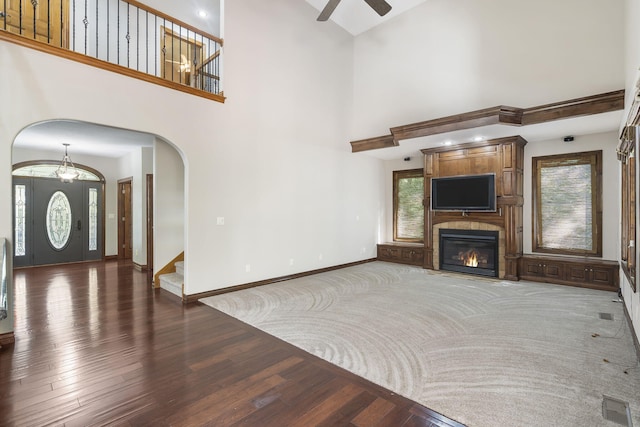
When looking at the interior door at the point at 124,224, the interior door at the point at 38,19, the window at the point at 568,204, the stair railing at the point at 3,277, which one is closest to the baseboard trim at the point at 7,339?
the stair railing at the point at 3,277

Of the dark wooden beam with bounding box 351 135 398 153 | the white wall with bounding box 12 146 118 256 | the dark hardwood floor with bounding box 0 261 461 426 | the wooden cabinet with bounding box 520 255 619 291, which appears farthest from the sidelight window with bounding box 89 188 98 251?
the wooden cabinet with bounding box 520 255 619 291

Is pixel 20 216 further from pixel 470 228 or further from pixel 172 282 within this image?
pixel 470 228

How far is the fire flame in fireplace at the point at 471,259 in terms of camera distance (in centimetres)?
631

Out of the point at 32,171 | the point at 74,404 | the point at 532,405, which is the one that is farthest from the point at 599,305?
the point at 32,171

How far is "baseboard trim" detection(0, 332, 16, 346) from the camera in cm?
305

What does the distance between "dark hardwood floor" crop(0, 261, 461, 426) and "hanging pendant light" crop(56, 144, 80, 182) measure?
455cm

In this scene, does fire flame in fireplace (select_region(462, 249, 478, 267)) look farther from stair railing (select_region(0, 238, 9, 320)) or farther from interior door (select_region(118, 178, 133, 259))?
interior door (select_region(118, 178, 133, 259))

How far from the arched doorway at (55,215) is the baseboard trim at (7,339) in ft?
18.2

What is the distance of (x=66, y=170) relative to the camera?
24.3 feet

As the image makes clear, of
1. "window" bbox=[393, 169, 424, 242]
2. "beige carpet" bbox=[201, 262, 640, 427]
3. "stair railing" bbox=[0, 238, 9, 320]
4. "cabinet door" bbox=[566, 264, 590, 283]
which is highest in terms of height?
"window" bbox=[393, 169, 424, 242]

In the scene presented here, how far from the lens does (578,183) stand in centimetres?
562

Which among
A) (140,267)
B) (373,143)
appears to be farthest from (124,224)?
(373,143)

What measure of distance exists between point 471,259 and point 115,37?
8940mm

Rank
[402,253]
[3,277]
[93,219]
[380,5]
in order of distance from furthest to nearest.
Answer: [93,219], [402,253], [380,5], [3,277]
